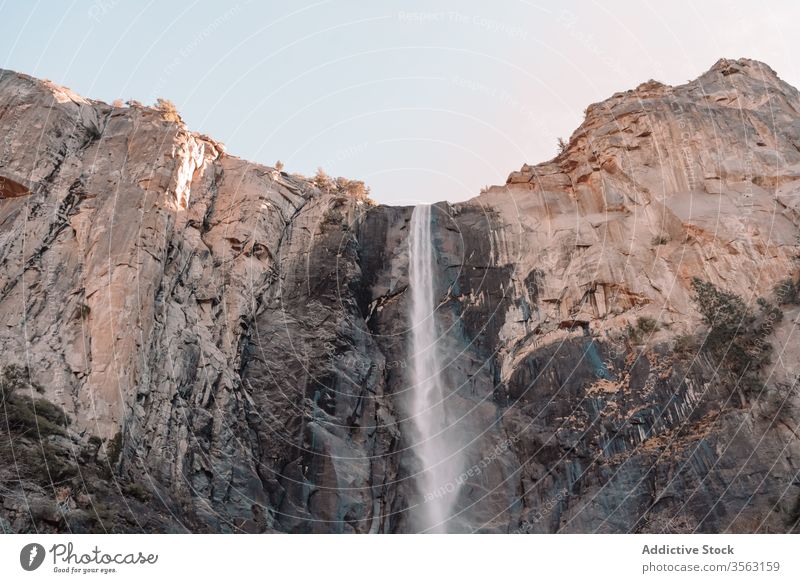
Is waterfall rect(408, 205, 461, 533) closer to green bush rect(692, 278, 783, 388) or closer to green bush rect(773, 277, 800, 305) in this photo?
green bush rect(692, 278, 783, 388)

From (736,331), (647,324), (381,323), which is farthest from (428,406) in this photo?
(736,331)

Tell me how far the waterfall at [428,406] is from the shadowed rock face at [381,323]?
60 centimetres

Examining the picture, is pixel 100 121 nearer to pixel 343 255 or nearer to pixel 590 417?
pixel 343 255

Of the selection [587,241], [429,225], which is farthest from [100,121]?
[587,241]

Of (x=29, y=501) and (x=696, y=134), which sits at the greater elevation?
(x=696, y=134)

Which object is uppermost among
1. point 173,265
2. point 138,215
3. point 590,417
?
point 138,215

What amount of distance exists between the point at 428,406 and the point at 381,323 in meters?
5.39

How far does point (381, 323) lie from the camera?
1438 inches

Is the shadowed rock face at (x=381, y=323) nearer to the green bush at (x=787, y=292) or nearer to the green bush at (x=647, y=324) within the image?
the green bush at (x=647, y=324)

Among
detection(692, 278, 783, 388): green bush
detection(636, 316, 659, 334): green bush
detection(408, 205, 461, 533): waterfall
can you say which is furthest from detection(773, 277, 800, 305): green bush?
detection(408, 205, 461, 533): waterfall

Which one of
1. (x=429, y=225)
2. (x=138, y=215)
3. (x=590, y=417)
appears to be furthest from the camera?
(x=429, y=225)

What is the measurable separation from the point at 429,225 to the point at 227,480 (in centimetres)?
2019

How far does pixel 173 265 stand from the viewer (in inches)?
1172

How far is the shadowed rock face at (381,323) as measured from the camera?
1000 inches
